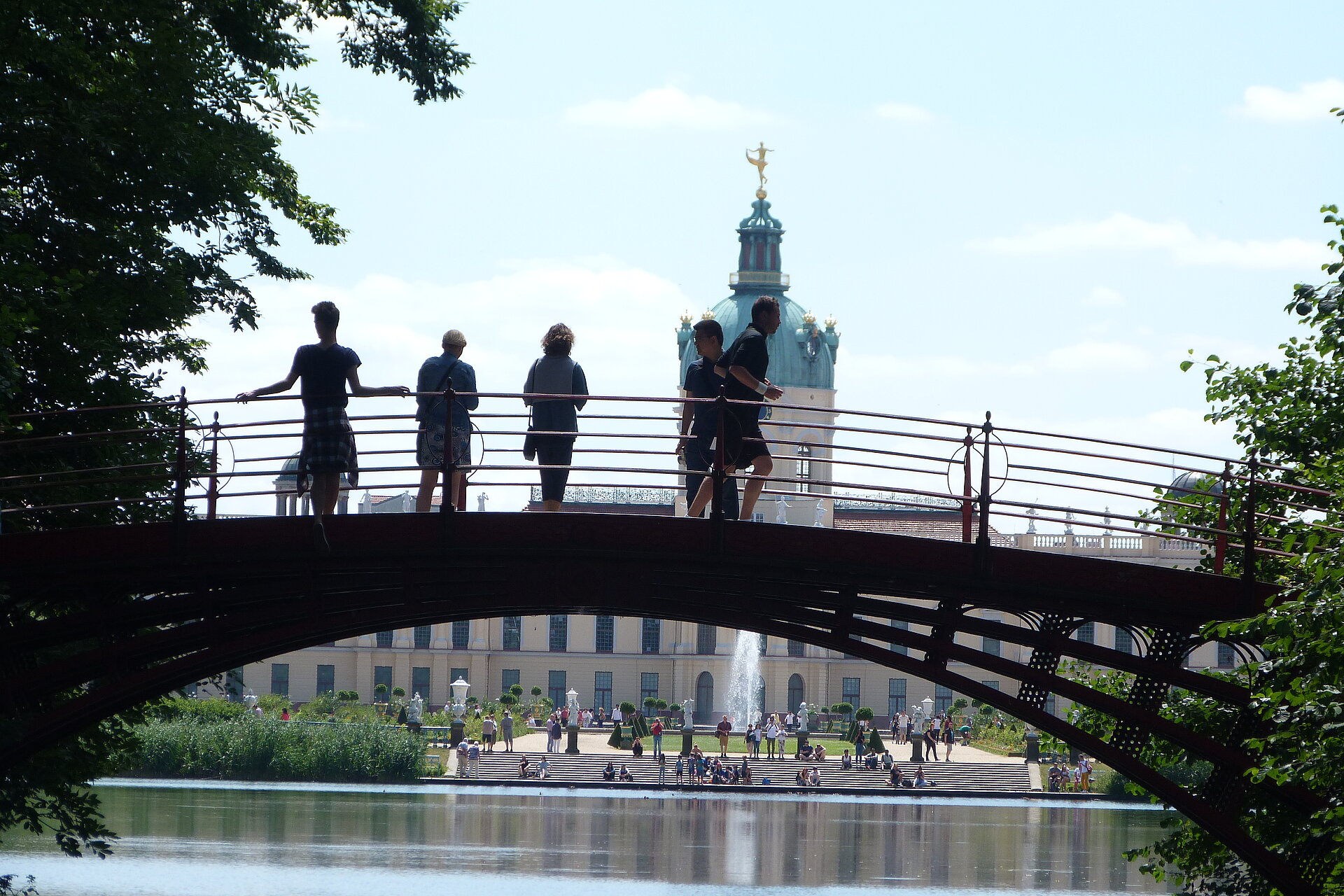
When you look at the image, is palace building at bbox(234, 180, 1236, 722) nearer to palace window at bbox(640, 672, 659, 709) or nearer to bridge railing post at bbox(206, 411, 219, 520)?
palace window at bbox(640, 672, 659, 709)

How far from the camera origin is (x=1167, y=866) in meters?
37.5

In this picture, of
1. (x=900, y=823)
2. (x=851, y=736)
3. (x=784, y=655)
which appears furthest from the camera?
(x=784, y=655)

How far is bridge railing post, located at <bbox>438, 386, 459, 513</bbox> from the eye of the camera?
1309 cm

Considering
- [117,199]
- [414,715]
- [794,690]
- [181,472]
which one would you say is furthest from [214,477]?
[794,690]

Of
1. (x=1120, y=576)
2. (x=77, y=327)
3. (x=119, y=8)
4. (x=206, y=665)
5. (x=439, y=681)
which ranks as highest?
(x=119, y=8)

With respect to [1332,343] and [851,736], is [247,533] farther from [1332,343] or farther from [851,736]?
[851,736]

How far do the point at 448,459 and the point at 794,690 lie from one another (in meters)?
88.1

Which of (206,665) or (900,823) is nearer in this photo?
(206,665)

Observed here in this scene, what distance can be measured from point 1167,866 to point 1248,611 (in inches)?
1010

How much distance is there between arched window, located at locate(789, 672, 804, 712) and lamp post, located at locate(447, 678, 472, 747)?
20.9 m

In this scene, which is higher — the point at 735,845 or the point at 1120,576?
the point at 1120,576

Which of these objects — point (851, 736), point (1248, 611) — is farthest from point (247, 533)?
point (851, 736)

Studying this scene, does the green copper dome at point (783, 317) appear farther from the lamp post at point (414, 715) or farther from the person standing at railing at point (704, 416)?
the person standing at railing at point (704, 416)

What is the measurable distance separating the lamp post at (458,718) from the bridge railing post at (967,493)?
157 ft
